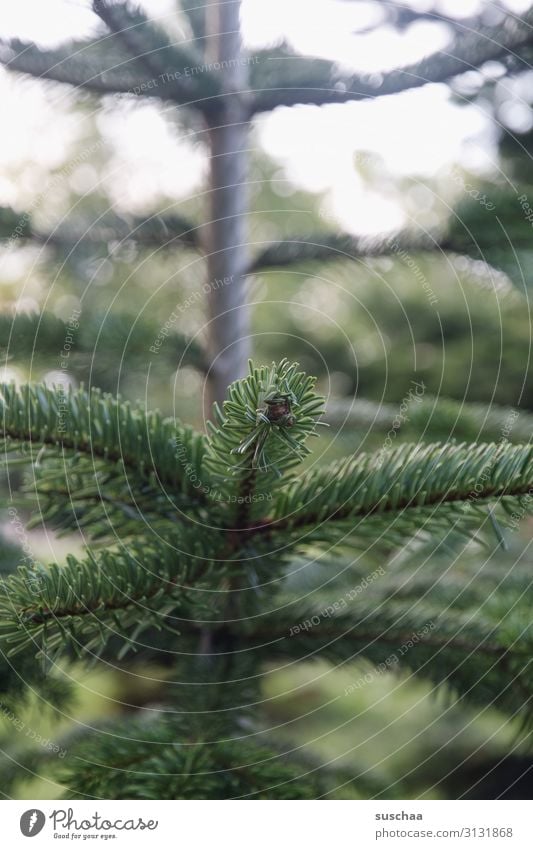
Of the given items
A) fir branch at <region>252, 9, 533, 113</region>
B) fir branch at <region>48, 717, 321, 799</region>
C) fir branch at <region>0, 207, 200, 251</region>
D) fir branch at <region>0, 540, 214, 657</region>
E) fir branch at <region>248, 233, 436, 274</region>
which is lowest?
fir branch at <region>48, 717, 321, 799</region>

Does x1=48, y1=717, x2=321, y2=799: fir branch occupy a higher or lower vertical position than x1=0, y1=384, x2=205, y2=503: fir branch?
lower

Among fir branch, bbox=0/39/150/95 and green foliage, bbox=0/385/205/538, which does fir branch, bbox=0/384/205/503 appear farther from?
fir branch, bbox=0/39/150/95

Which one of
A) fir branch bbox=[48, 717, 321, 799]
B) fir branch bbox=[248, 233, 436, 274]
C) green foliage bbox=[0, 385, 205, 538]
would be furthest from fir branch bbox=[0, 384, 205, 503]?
fir branch bbox=[248, 233, 436, 274]

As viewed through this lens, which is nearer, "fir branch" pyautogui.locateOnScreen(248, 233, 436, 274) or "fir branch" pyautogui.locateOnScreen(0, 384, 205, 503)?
"fir branch" pyautogui.locateOnScreen(0, 384, 205, 503)

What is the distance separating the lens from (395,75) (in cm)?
47

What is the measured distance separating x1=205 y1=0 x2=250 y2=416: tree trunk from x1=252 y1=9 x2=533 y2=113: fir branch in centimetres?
2

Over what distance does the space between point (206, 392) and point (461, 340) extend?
0.67 m

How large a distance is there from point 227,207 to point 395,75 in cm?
15

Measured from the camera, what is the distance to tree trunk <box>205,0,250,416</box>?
0.49 meters

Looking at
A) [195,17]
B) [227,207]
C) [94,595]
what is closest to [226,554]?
[94,595]

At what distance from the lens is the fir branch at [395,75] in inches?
18.6

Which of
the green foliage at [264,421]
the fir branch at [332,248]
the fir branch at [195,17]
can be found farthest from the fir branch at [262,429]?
the fir branch at [195,17]

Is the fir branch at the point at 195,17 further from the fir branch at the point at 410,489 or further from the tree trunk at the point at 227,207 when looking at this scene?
the fir branch at the point at 410,489

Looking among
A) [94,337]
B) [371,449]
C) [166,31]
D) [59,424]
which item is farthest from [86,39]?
[371,449]
